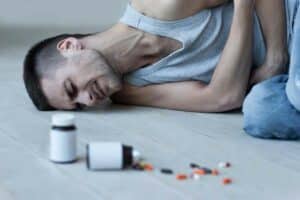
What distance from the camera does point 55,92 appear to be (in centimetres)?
225

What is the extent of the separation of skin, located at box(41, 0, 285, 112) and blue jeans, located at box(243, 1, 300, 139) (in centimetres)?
22

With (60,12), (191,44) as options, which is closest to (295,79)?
(191,44)

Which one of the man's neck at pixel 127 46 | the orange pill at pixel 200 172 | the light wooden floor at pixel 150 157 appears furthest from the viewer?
the man's neck at pixel 127 46

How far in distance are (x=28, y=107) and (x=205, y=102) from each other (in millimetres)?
639

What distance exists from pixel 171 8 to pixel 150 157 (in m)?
0.63

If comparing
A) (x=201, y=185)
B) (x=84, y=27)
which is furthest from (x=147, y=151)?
→ (x=84, y=27)

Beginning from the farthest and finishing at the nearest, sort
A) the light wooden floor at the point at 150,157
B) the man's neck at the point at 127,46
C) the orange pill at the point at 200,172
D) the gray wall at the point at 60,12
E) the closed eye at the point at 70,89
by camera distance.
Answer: the gray wall at the point at 60,12 < the man's neck at the point at 127,46 < the closed eye at the point at 70,89 < the orange pill at the point at 200,172 < the light wooden floor at the point at 150,157

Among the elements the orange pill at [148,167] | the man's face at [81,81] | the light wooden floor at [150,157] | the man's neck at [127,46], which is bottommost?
the light wooden floor at [150,157]

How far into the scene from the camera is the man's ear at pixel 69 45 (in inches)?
90.5

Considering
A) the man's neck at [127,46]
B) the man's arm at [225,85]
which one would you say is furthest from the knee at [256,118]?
the man's neck at [127,46]

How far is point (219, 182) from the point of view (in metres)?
1.66

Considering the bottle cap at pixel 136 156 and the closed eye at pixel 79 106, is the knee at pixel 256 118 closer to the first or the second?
the bottle cap at pixel 136 156

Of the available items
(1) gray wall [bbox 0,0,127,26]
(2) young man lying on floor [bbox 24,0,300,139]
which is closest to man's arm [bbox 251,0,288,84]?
(2) young man lying on floor [bbox 24,0,300,139]

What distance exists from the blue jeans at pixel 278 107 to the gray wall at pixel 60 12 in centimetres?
267
